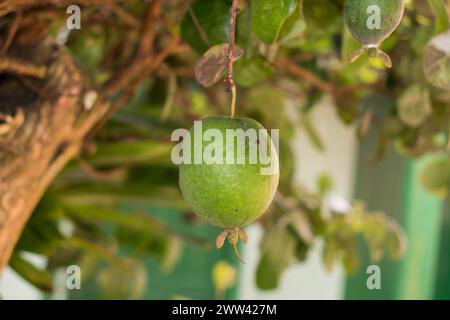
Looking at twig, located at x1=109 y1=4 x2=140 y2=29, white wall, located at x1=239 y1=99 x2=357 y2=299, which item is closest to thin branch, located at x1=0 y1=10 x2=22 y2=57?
twig, located at x1=109 y1=4 x2=140 y2=29

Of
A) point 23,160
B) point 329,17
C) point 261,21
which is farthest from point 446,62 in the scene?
point 23,160

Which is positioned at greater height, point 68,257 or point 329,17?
point 329,17

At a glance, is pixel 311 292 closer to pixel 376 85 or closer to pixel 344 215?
pixel 344 215

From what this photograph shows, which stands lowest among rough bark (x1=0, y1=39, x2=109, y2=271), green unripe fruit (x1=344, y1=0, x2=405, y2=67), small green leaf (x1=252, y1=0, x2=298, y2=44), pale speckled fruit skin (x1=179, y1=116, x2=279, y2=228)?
pale speckled fruit skin (x1=179, y1=116, x2=279, y2=228)

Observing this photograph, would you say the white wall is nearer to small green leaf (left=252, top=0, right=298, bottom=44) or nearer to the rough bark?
the rough bark

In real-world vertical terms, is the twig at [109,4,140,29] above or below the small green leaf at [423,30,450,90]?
above

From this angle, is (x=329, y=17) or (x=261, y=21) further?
(x=329, y=17)

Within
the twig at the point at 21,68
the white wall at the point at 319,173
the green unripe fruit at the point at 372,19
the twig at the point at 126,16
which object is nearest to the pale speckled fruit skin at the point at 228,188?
the green unripe fruit at the point at 372,19
